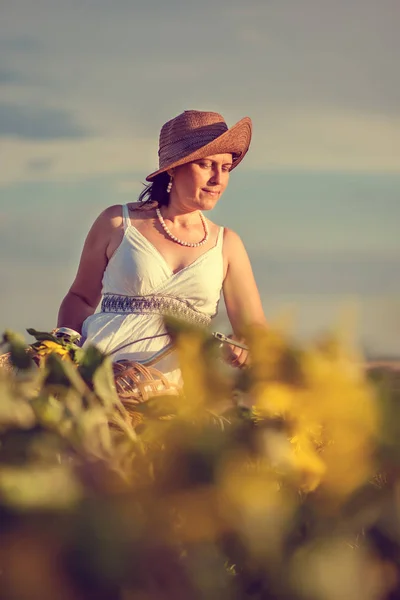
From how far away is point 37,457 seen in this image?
360mm

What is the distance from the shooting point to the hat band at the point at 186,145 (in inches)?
142

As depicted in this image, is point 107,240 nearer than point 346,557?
No

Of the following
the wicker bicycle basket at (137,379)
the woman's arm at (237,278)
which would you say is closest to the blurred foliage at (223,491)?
the wicker bicycle basket at (137,379)

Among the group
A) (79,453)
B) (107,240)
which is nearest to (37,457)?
(79,453)

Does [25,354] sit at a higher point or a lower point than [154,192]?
lower

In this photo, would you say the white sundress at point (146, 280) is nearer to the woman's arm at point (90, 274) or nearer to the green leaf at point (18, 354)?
the woman's arm at point (90, 274)

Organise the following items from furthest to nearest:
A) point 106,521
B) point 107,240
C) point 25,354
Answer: point 107,240 < point 25,354 < point 106,521

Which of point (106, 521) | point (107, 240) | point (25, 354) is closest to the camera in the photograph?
point (106, 521)

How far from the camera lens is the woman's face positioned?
355 centimetres

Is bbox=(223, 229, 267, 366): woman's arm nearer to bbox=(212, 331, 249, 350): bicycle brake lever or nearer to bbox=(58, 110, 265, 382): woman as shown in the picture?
bbox=(58, 110, 265, 382): woman

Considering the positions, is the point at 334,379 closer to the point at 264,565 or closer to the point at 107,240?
the point at 264,565

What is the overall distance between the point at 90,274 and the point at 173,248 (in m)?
0.32

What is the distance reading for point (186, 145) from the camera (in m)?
3.61

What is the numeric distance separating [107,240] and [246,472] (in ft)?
10.7
